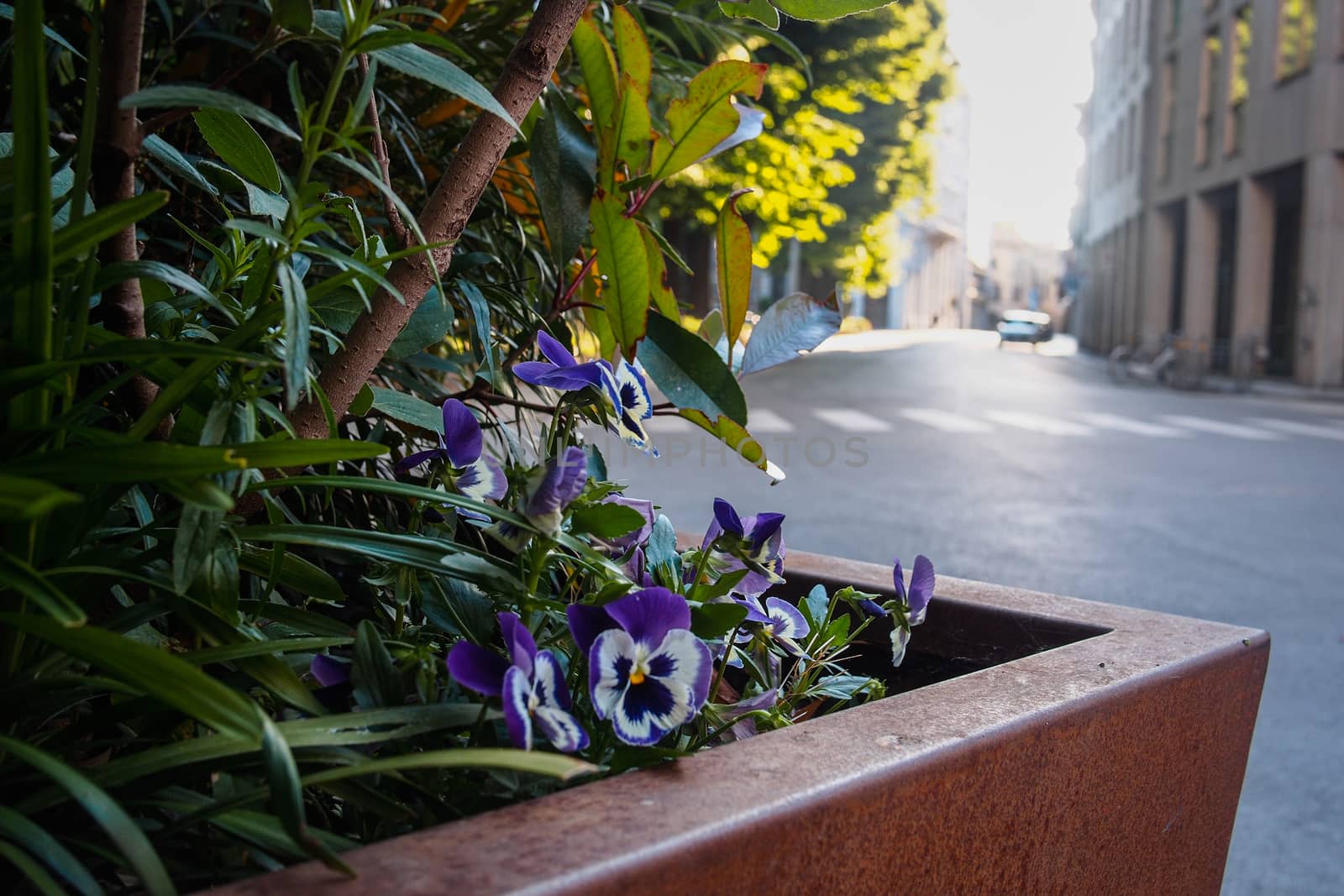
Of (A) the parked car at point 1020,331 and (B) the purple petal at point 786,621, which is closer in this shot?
(B) the purple petal at point 786,621

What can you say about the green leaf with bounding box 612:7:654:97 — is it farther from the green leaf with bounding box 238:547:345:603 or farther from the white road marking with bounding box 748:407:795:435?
the white road marking with bounding box 748:407:795:435

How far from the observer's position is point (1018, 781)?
853mm

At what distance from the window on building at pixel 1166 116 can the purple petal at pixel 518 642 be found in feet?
88.1

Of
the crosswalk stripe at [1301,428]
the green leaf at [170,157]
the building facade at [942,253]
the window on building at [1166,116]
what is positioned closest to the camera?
the green leaf at [170,157]

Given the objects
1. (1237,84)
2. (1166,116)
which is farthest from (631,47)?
(1166,116)

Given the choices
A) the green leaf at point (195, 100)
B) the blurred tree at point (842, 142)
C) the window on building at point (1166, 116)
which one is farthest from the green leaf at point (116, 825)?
the window on building at point (1166, 116)

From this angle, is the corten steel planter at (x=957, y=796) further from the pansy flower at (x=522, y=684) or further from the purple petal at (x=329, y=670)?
the purple petal at (x=329, y=670)

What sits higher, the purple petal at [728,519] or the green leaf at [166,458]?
the green leaf at [166,458]

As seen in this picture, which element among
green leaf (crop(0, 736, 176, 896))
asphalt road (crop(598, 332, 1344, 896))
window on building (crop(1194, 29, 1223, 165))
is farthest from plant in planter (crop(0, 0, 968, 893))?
window on building (crop(1194, 29, 1223, 165))

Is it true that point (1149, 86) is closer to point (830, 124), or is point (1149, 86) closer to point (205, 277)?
point (830, 124)

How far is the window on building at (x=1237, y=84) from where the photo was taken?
66.0 ft

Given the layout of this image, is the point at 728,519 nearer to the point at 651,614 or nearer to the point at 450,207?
the point at 651,614

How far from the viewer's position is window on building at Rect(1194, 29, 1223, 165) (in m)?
22.3

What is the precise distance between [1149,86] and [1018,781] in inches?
1132
